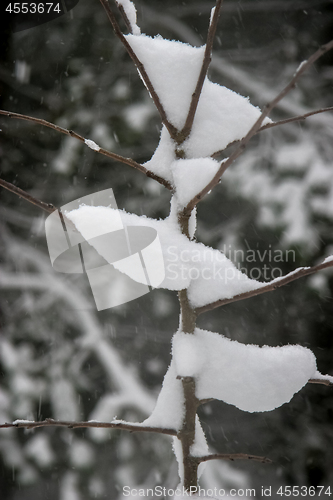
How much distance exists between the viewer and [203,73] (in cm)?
39

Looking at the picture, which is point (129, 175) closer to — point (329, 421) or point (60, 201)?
point (60, 201)

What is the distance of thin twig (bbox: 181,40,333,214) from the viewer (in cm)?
26

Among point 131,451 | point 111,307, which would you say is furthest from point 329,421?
point 111,307

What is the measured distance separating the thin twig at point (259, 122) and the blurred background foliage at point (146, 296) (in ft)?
6.18

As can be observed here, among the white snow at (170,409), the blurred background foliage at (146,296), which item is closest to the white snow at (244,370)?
the white snow at (170,409)

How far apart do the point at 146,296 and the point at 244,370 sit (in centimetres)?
210

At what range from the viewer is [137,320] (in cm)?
254

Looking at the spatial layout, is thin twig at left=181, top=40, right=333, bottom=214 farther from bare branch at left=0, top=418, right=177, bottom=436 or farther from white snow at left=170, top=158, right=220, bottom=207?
bare branch at left=0, top=418, right=177, bottom=436

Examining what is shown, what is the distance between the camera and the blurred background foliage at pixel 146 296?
7.48ft

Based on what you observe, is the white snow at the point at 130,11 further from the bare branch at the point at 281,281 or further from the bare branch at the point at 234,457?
the bare branch at the point at 234,457

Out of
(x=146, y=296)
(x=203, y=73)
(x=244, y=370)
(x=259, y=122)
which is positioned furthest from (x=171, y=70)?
(x=146, y=296)

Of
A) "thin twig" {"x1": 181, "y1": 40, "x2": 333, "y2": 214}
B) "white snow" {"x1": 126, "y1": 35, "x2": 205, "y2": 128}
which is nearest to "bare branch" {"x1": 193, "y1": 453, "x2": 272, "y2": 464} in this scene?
"thin twig" {"x1": 181, "y1": 40, "x2": 333, "y2": 214}

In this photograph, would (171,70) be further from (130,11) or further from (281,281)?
(281,281)

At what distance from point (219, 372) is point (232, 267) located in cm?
13
